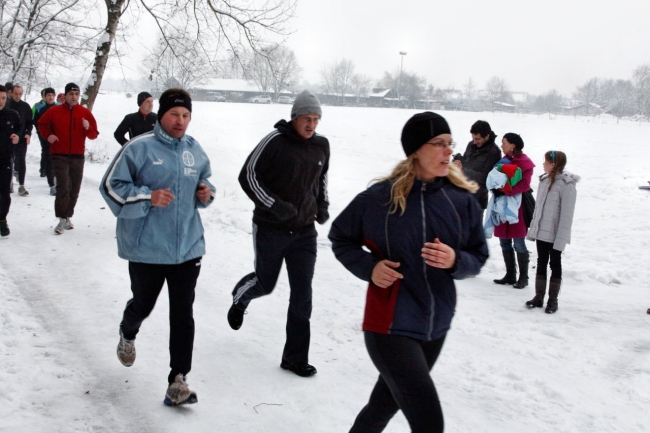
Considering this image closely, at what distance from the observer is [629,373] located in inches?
191

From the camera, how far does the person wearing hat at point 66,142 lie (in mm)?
8375

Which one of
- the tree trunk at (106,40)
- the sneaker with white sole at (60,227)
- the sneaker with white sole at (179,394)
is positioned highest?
the tree trunk at (106,40)

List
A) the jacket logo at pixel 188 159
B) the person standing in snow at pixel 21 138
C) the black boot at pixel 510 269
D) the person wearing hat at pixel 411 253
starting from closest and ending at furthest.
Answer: the person wearing hat at pixel 411 253, the jacket logo at pixel 188 159, the black boot at pixel 510 269, the person standing in snow at pixel 21 138

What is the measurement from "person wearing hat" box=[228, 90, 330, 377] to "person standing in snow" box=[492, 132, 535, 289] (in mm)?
3727

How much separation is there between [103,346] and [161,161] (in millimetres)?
1872

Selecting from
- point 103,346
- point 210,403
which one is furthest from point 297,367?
point 103,346

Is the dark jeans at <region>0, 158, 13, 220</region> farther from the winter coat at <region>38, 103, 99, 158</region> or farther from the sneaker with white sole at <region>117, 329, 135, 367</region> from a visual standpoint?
the sneaker with white sole at <region>117, 329, 135, 367</region>

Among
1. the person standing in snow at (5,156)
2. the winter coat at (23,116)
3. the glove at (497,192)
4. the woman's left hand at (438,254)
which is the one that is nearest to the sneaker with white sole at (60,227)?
the person standing in snow at (5,156)

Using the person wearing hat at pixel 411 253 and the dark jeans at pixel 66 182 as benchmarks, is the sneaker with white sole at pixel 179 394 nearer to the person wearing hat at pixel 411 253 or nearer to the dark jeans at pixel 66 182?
the person wearing hat at pixel 411 253

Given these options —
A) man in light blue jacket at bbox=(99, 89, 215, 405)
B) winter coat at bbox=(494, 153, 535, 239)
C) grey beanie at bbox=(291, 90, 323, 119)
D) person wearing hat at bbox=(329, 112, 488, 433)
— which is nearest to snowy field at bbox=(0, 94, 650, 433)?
man in light blue jacket at bbox=(99, 89, 215, 405)

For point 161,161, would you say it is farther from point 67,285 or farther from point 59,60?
point 59,60

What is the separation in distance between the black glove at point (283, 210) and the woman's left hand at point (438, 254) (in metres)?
1.81

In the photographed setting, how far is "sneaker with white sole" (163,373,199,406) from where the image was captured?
12.3 feet

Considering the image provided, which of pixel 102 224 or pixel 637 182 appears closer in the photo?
pixel 102 224
